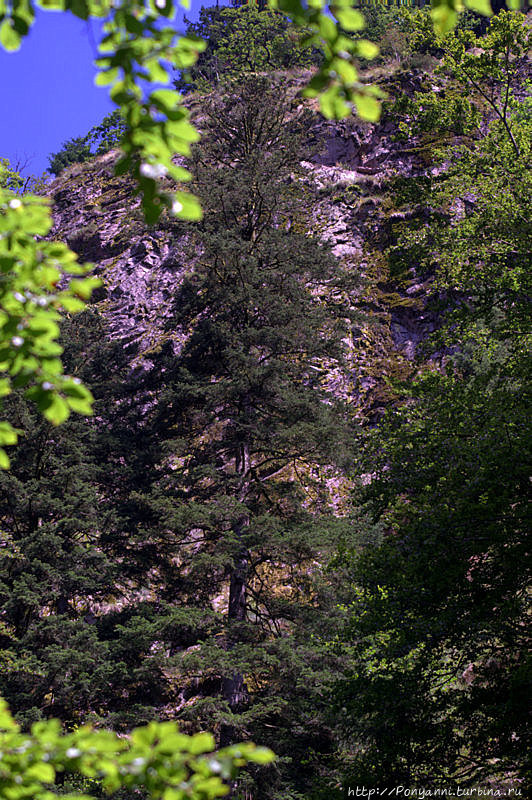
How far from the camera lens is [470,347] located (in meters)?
18.6

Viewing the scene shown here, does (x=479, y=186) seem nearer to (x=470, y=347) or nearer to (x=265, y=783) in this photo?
(x=470, y=347)

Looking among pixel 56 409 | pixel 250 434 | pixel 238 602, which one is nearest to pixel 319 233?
pixel 250 434

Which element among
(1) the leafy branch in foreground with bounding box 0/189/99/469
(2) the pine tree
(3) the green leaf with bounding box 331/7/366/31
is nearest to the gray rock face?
(2) the pine tree

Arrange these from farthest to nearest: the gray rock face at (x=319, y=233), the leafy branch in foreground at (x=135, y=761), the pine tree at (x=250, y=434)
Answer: the gray rock face at (x=319, y=233) → the pine tree at (x=250, y=434) → the leafy branch in foreground at (x=135, y=761)

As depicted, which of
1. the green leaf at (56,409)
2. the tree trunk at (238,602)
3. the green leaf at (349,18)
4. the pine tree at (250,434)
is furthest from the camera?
the pine tree at (250,434)

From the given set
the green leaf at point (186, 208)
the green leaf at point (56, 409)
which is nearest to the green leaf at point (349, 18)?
the green leaf at point (186, 208)

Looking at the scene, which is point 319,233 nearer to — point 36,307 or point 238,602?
point 238,602

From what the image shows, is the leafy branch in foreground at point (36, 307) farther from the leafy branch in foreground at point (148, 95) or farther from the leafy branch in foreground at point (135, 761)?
the leafy branch in foreground at point (135, 761)

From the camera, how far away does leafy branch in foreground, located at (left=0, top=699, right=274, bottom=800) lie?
1856 millimetres

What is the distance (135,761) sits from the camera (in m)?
1.86

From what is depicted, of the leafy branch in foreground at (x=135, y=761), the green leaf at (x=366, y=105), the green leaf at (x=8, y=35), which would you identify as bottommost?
the leafy branch in foreground at (x=135, y=761)

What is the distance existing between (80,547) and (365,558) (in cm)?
709

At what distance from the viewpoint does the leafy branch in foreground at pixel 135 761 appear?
6.09 ft

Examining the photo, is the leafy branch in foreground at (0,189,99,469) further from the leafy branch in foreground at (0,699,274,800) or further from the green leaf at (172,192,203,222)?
the leafy branch in foreground at (0,699,274,800)
